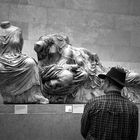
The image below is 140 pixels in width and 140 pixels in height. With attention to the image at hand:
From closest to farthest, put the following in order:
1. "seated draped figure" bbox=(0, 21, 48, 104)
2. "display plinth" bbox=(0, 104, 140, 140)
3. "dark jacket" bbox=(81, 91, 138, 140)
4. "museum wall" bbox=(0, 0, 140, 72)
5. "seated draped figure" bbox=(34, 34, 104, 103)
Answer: "dark jacket" bbox=(81, 91, 138, 140), "display plinth" bbox=(0, 104, 140, 140), "seated draped figure" bbox=(0, 21, 48, 104), "seated draped figure" bbox=(34, 34, 104, 103), "museum wall" bbox=(0, 0, 140, 72)

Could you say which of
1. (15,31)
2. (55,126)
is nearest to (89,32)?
(15,31)

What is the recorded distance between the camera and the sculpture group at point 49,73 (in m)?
5.64

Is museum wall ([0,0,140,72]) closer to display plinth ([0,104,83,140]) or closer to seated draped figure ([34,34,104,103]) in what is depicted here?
seated draped figure ([34,34,104,103])

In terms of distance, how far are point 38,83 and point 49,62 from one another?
0.87 meters

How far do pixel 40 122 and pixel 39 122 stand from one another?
0.06 feet

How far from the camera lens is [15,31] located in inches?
244

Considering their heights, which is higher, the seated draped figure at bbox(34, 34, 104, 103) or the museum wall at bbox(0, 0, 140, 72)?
the museum wall at bbox(0, 0, 140, 72)

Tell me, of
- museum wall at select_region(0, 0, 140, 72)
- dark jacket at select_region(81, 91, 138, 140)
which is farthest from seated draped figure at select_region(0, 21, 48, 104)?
museum wall at select_region(0, 0, 140, 72)

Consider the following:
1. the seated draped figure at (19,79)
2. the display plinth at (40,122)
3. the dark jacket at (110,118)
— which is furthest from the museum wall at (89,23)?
the dark jacket at (110,118)

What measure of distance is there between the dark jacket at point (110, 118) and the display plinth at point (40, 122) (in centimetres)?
220

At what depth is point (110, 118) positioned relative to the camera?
3.35m

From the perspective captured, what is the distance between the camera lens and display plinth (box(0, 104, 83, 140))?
5.39 m

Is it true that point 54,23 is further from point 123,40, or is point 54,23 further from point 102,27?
point 123,40

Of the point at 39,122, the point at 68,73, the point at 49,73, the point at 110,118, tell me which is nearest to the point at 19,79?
the point at 49,73
